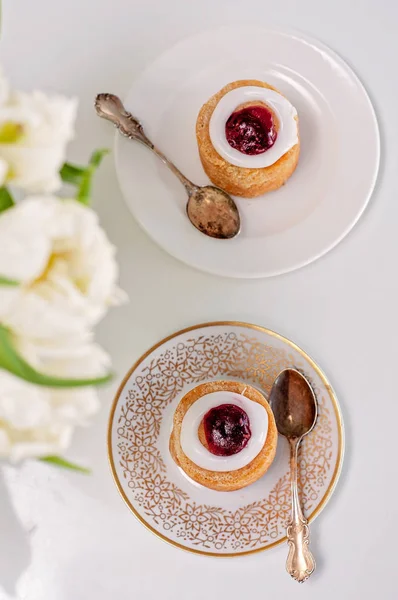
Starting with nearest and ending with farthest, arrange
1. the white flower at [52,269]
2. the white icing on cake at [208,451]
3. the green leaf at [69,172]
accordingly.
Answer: the white flower at [52,269]
the green leaf at [69,172]
the white icing on cake at [208,451]

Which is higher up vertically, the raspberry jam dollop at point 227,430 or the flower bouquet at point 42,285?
the flower bouquet at point 42,285

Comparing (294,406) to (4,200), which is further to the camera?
(294,406)

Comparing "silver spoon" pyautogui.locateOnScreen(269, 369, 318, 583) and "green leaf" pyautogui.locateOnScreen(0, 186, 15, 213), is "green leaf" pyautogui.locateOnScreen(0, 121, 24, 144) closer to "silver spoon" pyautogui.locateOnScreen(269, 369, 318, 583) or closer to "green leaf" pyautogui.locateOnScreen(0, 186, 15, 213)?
"green leaf" pyautogui.locateOnScreen(0, 186, 15, 213)

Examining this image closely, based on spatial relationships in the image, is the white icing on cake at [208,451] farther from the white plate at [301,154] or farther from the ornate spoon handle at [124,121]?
the ornate spoon handle at [124,121]

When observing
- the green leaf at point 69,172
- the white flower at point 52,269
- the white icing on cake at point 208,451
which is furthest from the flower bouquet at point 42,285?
the white icing on cake at point 208,451

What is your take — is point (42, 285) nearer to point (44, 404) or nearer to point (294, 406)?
point (44, 404)

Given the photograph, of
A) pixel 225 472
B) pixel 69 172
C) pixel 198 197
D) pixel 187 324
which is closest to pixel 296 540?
pixel 225 472

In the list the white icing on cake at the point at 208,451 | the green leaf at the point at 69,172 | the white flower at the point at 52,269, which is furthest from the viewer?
the white icing on cake at the point at 208,451
